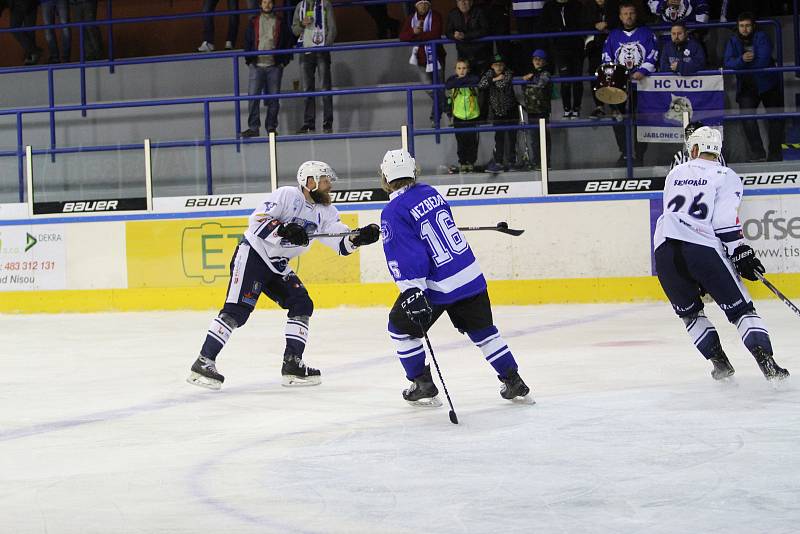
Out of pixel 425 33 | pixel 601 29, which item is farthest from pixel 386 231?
pixel 425 33

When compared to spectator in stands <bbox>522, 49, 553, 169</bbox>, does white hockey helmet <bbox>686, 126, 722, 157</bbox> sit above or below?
below

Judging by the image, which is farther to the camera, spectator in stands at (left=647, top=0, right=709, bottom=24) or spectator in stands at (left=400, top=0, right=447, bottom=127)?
spectator in stands at (left=400, top=0, right=447, bottom=127)

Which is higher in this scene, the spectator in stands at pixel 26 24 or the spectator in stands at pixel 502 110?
the spectator in stands at pixel 26 24

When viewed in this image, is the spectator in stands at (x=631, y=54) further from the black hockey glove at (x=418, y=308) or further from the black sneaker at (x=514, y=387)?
the black hockey glove at (x=418, y=308)

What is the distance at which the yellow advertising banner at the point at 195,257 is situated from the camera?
12398 millimetres

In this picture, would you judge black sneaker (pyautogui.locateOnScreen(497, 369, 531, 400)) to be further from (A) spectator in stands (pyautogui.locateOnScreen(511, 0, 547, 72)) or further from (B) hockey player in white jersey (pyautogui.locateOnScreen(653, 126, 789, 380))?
(A) spectator in stands (pyautogui.locateOnScreen(511, 0, 547, 72))

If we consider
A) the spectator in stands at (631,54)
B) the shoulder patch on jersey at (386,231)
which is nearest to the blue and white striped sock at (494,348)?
the shoulder patch on jersey at (386,231)

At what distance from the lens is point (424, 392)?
20.5 ft

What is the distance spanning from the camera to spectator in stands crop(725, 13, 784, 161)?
11430 millimetres

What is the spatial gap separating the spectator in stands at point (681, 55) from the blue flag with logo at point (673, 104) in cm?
13

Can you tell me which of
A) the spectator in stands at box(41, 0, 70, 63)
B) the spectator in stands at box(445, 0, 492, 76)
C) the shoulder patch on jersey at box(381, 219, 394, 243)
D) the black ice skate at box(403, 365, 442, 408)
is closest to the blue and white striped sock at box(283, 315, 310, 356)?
the black ice skate at box(403, 365, 442, 408)

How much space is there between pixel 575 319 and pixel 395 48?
20.9 ft

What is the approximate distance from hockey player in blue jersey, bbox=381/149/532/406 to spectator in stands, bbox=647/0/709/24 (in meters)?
7.80

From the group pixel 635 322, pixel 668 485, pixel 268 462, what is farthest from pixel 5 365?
pixel 668 485
